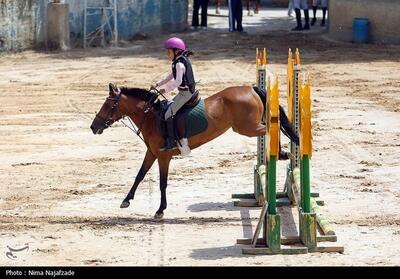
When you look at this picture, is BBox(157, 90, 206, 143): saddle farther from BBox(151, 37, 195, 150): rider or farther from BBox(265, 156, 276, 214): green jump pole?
BBox(265, 156, 276, 214): green jump pole

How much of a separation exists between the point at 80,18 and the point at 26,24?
217cm

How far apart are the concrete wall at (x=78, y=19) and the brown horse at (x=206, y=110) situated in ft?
58.3

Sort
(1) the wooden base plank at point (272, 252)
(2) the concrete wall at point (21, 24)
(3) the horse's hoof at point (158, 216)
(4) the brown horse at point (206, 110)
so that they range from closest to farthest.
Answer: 1. (1) the wooden base plank at point (272, 252)
2. (3) the horse's hoof at point (158, 216)
3. (4) the brown horse at point (206, 110)
4. (2) the concrete wall at point (21, 24)

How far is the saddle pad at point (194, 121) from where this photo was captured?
14758mm

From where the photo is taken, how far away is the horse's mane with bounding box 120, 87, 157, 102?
15.0 meters

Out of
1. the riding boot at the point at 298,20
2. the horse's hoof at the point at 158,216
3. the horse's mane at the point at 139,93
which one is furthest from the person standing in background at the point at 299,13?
the horse's hoof at the point at 158,216

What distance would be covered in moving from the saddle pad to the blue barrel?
2064 cm

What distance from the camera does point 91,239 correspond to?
44.2 ft

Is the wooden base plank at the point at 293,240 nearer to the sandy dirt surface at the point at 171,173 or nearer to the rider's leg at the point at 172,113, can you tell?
the sandy dirt surface at the point at 171,173

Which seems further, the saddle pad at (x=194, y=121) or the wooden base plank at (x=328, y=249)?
the saddle pad at (x=194, y=121)

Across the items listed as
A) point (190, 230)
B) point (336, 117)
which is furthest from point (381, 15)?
point (190, 230)

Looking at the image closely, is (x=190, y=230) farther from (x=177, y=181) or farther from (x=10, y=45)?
(x=10, y=45)

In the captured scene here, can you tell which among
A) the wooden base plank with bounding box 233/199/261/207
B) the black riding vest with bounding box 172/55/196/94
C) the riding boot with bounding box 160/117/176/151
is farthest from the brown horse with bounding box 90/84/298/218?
the wooden base plank with bounding box 233/199/261/207

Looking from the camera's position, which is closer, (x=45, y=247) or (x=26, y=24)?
(x=45, y=247)
